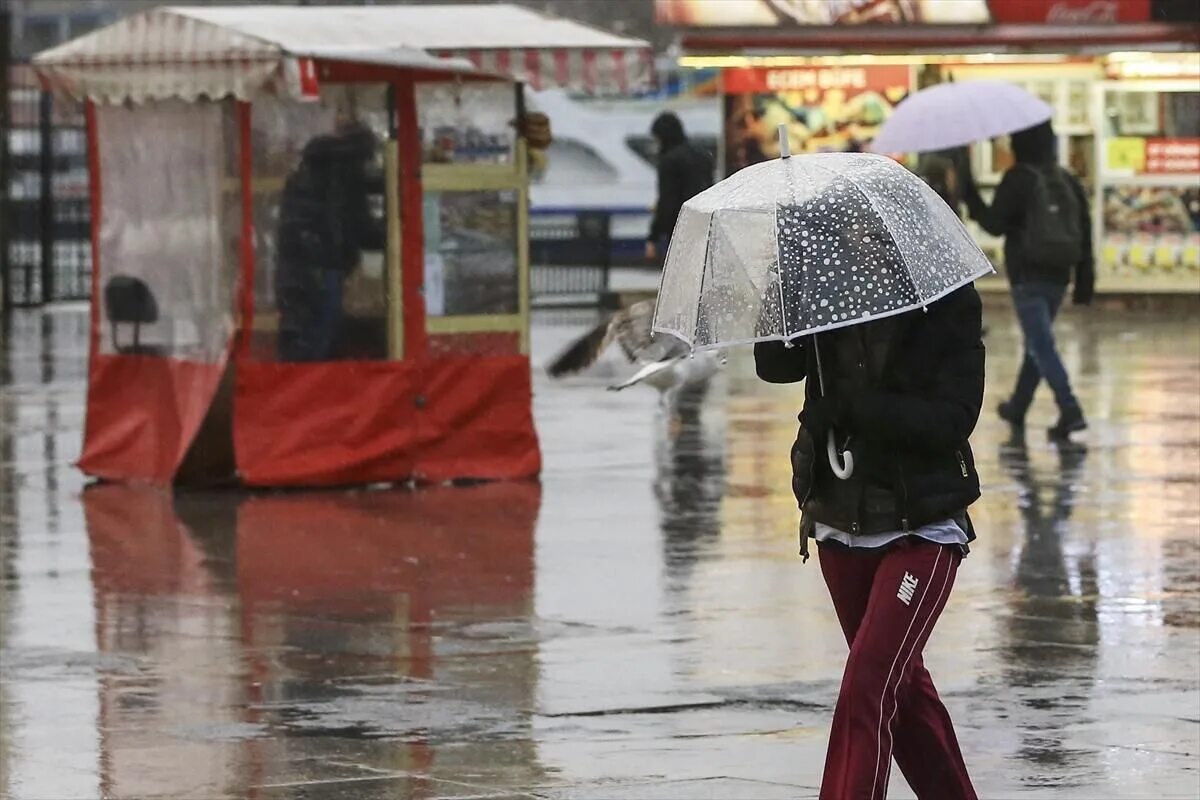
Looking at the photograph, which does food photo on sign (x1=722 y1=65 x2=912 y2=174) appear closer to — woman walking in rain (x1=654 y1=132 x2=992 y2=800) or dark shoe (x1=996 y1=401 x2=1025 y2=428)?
dark shoe (x1=996 y1=401 x2=1025 y2=428)

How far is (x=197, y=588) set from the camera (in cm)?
1089

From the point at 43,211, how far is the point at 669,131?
1110 cm

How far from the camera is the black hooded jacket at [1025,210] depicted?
16.1 meters

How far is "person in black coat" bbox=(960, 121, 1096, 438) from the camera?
1598 centimetres

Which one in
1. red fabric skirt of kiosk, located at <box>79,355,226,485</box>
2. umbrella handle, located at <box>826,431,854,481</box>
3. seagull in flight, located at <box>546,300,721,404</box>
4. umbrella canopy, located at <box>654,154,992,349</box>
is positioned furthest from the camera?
red fabric skirt of kiosk, located at <box>79,355,226,485</box>

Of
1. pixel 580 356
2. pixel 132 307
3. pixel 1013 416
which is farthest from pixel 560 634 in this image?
pixel 1013 416

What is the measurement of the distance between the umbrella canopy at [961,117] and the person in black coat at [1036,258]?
0.65 feet

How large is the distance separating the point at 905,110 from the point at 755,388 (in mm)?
3396


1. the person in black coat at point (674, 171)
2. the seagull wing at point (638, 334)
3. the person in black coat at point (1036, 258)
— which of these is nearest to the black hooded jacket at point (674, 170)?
the person in black coat at point (674, 171)

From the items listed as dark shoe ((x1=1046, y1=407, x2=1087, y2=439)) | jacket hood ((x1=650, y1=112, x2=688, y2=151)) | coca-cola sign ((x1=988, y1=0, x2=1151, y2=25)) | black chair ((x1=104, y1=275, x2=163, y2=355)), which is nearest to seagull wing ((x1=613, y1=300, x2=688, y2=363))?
black chair ((x1=104, y1=275, x2=163, y2=355))

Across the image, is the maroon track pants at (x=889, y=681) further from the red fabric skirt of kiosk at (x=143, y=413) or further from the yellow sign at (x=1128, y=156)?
the yellow sign at (x=1128, y=156)

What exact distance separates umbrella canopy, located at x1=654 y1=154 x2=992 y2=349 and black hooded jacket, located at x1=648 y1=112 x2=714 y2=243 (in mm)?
15484

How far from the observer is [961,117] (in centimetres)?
1630

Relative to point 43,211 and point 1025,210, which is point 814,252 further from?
point 43,211
